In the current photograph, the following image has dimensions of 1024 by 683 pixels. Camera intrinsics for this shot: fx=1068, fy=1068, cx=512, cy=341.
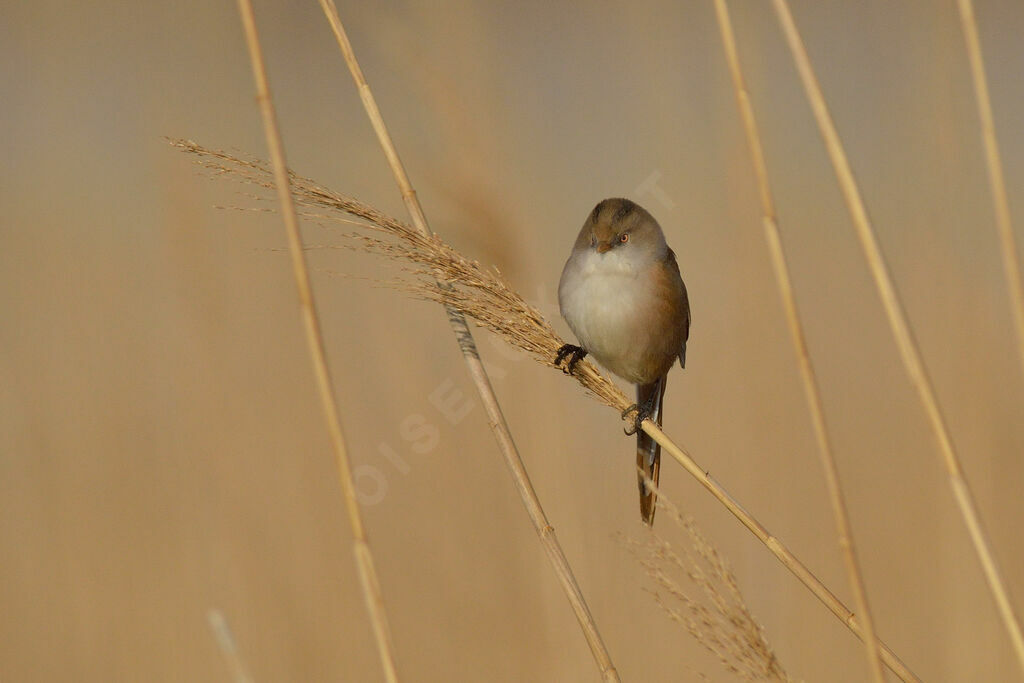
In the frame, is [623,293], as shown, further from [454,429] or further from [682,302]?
[454,429]

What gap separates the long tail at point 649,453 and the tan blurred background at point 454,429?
0.24 meters

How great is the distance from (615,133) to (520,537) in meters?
3.07

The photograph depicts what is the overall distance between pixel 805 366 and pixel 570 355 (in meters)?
1.14

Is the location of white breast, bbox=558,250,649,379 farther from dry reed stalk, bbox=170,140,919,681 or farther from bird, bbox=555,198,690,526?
dry reed stalk, bbox=170,140,919,681

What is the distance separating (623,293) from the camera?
2541mm

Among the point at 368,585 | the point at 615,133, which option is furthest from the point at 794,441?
the point at 615,133

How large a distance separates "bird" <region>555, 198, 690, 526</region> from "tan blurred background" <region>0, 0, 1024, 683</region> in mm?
183

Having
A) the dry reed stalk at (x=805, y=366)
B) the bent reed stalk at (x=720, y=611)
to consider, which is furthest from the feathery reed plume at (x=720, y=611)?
the dry reed stalk at (x=805, y=366)

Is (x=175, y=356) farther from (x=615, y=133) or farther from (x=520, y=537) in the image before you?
(x=615, y=133)

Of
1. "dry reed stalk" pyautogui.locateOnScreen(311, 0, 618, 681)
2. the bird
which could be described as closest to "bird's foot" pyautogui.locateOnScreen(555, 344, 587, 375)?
the bird

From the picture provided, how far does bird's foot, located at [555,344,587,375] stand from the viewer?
1.97 metres

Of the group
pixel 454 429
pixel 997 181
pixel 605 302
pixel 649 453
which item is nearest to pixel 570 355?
pixel 605 302

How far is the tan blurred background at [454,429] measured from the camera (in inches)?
115

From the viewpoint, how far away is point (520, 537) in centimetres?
304
